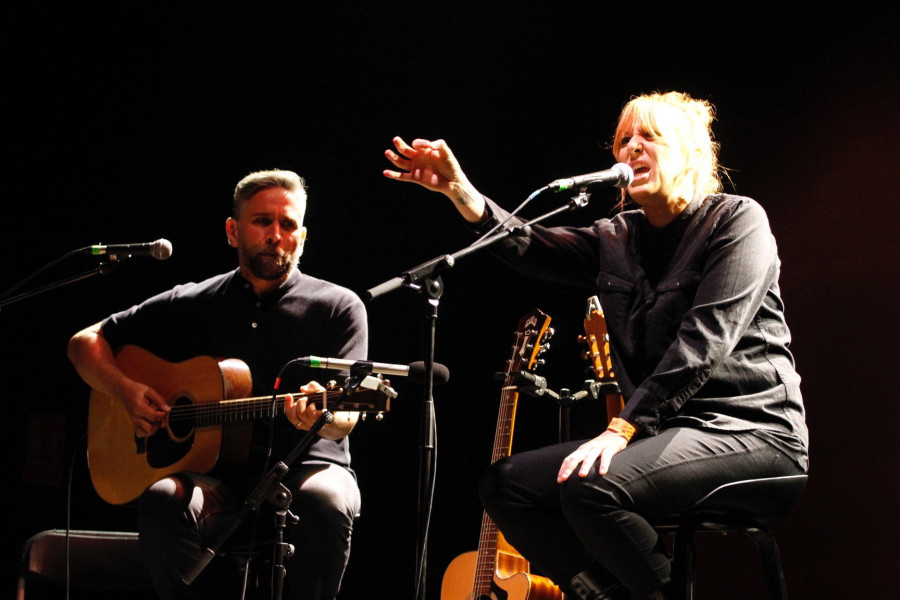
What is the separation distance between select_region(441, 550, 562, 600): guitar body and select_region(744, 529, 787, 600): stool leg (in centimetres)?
141

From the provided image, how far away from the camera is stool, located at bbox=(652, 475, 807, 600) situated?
6.27ft

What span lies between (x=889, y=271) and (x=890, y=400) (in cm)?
53

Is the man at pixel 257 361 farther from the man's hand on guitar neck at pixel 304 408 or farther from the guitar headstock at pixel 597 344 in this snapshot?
the guitar headstock at pixel 597 344

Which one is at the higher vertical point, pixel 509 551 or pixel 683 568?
pixel 683 568

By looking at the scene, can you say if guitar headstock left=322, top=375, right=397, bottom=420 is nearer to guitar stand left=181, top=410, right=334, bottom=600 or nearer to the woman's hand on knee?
guitar stand left=181, top=410, right=334, bottom=600

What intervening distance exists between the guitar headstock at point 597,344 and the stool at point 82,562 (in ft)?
6.56

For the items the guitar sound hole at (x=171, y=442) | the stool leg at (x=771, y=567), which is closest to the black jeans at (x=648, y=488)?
the stool leg at (x=771, y=567)

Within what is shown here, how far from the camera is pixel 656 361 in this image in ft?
7.36

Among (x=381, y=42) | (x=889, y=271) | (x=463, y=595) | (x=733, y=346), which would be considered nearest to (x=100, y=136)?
(x=381, y=42)

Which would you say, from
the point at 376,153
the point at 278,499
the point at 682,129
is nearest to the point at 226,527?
the point at 278,499

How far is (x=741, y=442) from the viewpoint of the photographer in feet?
6.60

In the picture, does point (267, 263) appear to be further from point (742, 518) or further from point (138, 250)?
point (742, 518)

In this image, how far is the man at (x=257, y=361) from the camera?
2.73m

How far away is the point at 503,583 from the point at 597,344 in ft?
3.52
